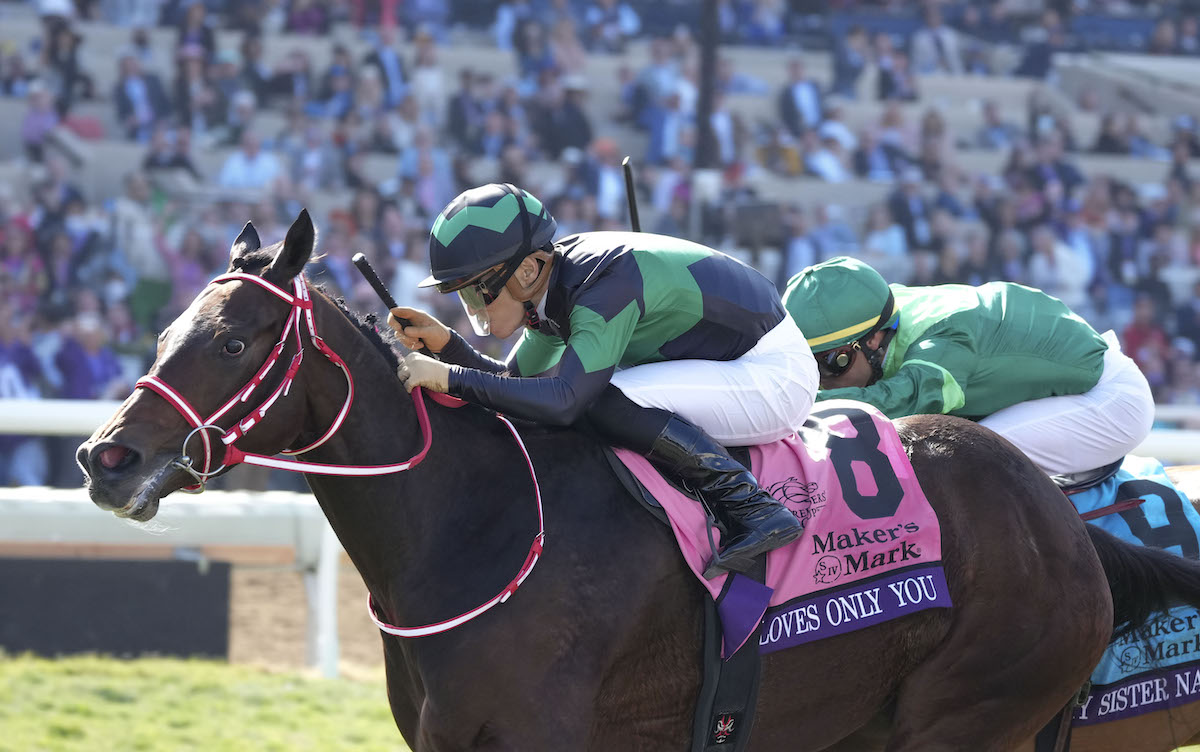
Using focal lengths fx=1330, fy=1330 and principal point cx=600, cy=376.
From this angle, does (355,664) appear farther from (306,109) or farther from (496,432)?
(306,109)

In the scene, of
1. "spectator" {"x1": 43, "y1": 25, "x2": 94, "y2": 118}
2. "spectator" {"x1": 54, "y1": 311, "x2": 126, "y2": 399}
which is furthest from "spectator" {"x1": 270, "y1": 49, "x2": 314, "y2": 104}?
"spectator" {"x1": 54, "y1": 311, "x2": 126, "y2": 399}

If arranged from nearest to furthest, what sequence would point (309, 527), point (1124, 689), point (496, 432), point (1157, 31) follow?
point (496, 432)
point (1124, 689)
point (309, 527)
point (1157, 31)

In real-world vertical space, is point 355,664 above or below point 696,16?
below

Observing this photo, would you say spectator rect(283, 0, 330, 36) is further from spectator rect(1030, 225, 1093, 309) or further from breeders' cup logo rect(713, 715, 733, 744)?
breeders' cup logo rect(713, 715, 733, 744)

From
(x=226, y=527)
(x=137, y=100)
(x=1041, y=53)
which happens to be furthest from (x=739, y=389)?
(x=1041, y=53)

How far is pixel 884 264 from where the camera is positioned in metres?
12.1

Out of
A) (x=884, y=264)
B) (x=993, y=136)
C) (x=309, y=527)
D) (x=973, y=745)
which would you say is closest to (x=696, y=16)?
(x=993, y=136)

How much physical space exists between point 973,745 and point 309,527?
3.66 meters

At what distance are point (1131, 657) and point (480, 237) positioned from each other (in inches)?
89.0

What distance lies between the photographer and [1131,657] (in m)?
3.88

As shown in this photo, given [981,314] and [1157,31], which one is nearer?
[981,314]

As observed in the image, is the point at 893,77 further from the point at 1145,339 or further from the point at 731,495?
the point at 731,495

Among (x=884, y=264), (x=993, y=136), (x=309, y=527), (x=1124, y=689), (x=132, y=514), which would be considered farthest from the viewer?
(x=993, y=136)

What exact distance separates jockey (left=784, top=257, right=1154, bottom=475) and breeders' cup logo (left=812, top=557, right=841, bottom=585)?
2.39 feet
